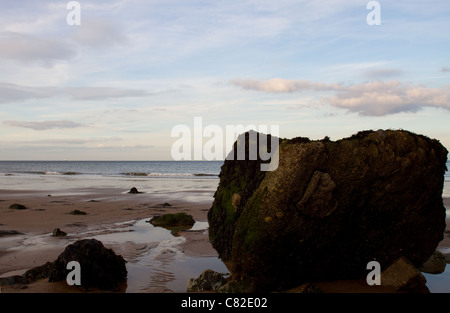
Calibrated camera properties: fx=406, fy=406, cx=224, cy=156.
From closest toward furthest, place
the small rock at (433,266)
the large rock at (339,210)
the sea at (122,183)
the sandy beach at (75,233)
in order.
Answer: the large rock at (339,210) < the small rock at (433,266) < the sandy beach at (75,233) < the sea at (122,183)

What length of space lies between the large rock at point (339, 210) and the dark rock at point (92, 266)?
7.32 feet

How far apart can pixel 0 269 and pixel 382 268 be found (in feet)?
25.6

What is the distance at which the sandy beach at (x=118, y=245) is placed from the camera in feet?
25.2

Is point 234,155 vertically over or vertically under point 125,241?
over

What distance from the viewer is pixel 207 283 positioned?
7402 mm

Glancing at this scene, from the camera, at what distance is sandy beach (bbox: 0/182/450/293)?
7684mm

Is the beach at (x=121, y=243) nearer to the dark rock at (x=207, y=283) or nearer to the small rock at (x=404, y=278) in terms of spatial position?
the dark rock at (x=207, y=283)

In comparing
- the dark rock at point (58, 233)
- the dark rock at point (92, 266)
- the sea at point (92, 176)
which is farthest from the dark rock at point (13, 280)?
the sea at point (92, 176)

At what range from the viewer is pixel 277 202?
7059mm

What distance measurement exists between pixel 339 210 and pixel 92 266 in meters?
4.64

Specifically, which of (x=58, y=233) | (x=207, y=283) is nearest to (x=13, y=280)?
(x=207, y=283)

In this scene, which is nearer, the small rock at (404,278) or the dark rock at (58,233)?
the small rock at (404,278)
